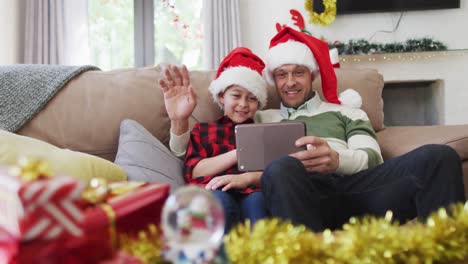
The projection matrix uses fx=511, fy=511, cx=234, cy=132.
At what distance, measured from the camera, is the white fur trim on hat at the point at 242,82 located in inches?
70.2

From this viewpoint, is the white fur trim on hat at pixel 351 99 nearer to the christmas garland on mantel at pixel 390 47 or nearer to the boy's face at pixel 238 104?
the boy's face at pixel 238 104

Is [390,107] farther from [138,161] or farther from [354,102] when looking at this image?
[138,161]

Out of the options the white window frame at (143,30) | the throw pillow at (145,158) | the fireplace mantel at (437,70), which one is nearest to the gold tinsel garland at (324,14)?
the fireplace mantel at (437,70)

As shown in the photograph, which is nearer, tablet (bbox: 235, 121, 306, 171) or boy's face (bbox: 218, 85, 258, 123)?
tablet (bbox: 235, 121, 306, 171)

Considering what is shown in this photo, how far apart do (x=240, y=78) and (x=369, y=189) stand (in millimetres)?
599

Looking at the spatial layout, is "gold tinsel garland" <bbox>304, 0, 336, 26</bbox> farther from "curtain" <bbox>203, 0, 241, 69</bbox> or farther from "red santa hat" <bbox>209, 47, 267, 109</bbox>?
"red santa hat" <bbox>209, 47, 267, 109</bbox>

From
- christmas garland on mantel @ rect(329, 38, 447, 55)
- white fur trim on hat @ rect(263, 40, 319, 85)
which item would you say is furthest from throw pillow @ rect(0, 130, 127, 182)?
christmas garland on mantel @ rect(329, 38, 447, 55)

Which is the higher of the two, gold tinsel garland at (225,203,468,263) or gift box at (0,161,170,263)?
gift box at (0,161,170,263)

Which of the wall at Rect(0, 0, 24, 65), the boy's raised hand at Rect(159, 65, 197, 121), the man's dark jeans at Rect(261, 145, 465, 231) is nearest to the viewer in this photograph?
the man's dark jeans at Rect(261, 145, 465, 231)

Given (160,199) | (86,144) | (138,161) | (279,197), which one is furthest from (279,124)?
(160,199)

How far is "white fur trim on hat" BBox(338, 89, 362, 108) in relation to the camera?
1.87 m

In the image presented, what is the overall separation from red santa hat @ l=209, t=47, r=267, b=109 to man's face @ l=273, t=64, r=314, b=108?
0.07 metres

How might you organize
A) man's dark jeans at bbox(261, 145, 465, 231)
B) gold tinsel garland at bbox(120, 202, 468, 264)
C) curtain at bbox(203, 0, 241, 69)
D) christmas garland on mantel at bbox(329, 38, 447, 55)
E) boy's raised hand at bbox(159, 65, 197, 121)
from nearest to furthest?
1. gold tinsel garland at bbox(120, 202, 468, 264)
2. man's dark jeans at bbox(261, 145, 465, 231)
3. boy's raised hand at bbox(159, 65, 197, 121)
4. christmas garland on mantel at bbox(329, 38, 447, 55)
5. curtain at bbox(203, 0, 241, 69)

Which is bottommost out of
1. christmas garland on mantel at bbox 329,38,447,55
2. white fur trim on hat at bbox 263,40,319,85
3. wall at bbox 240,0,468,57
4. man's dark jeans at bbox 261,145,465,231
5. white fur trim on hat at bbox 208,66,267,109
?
man's dark jeans at bbox 261,145,465,231
